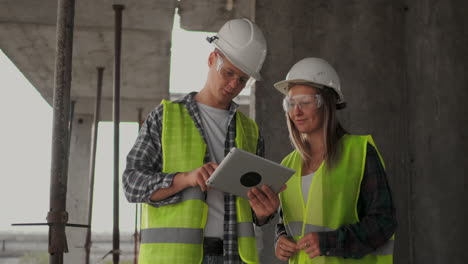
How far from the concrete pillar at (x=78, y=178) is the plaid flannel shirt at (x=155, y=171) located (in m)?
16.3

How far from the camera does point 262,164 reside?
268 centimetres

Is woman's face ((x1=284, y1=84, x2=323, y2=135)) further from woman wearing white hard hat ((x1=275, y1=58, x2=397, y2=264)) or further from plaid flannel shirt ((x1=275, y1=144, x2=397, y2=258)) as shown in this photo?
plaid flannel shirt ((x1=275, y1=144, x2=397, y2=258))

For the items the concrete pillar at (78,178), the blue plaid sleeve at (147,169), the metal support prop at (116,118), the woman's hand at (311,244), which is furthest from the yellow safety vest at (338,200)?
the concrete pillar at (78,178)

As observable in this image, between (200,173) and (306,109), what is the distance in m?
1.05

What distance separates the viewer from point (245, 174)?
272 cm

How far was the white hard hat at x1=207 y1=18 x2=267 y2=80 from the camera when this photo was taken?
319cm

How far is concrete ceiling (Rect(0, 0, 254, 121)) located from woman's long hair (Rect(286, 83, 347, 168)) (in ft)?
9.42

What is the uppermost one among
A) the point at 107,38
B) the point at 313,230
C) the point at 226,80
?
the point at 107,38

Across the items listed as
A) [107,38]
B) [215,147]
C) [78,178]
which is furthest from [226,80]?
[78,178]

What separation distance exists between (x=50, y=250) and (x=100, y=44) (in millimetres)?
8910

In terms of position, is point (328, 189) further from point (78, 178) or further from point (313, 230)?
point (78, 178)

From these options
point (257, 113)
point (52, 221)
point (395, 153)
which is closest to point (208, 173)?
point (52, 221)

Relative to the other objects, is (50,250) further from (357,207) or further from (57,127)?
(357,207)

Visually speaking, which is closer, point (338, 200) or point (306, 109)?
point (338, 200)
